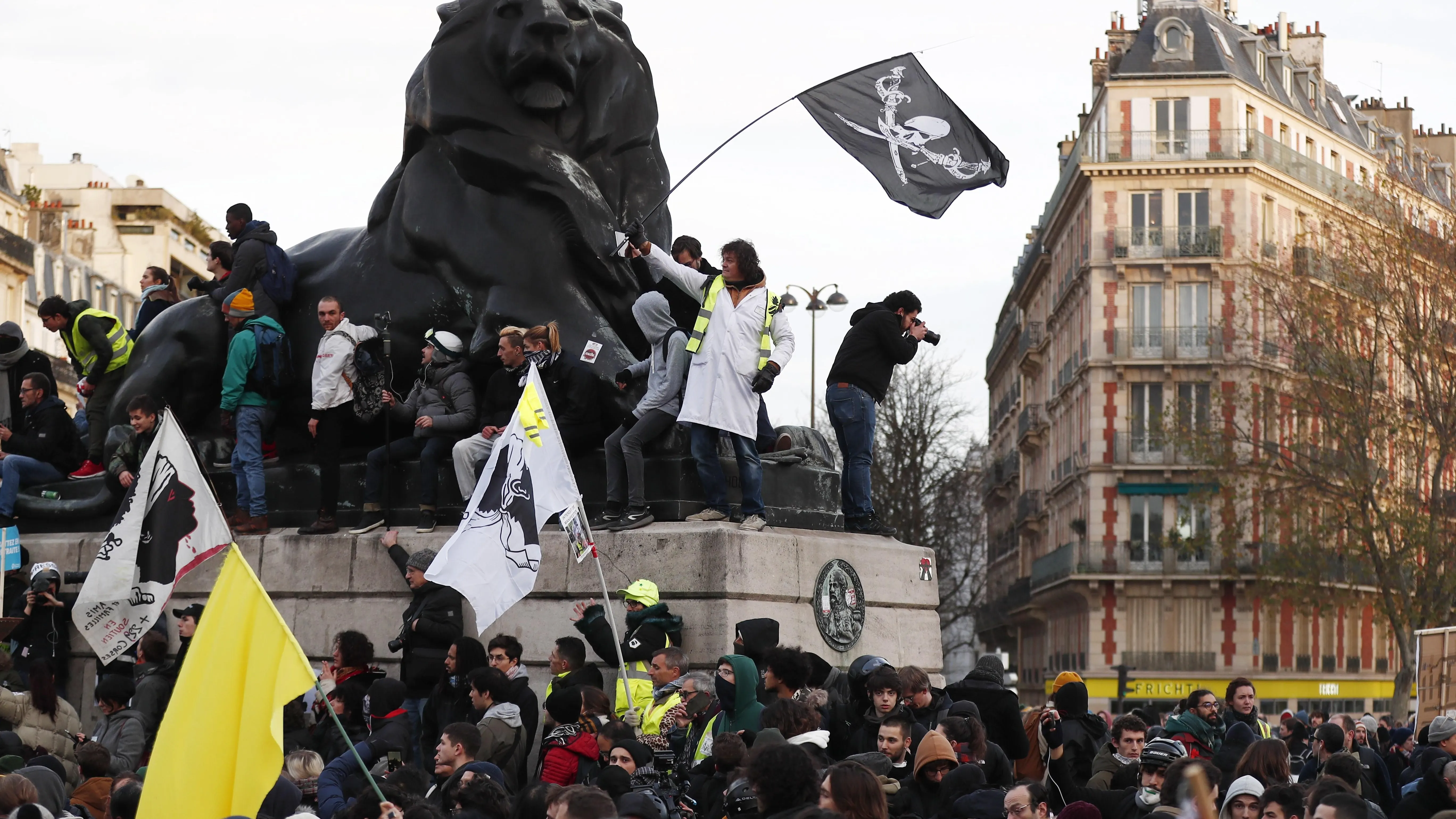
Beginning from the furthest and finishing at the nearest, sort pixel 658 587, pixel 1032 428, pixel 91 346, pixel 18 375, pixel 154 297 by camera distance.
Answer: pixel 1032 428 < pixel 154 297 < pixel 18 375 < pixel 91 346 < pixel 658 587

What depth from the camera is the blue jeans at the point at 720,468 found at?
1108cm

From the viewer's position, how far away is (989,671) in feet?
31.4

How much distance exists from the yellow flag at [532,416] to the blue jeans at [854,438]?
205 centimetres

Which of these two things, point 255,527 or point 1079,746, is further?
point 255,527

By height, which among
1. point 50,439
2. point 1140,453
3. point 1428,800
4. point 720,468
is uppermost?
point 1140,453

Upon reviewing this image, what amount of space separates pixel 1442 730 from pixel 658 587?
397 cm

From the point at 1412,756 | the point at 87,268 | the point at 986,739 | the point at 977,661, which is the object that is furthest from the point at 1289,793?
the point at 87,268

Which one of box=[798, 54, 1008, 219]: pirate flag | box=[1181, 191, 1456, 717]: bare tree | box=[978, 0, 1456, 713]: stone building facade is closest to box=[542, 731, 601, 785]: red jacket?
box=[798, 54, 1008, 219]: pirate flag

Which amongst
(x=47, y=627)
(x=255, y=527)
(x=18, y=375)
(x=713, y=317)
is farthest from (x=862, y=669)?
(x=18, y=375)

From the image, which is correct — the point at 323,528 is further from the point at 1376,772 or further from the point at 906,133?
the point at 1376,772

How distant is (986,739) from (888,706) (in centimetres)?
44

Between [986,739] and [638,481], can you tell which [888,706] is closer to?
[986,739]

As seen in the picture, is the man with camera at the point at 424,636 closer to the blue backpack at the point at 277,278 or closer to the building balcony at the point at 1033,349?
the blue backpack at the point at 277,278

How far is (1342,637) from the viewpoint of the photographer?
5588 cm
